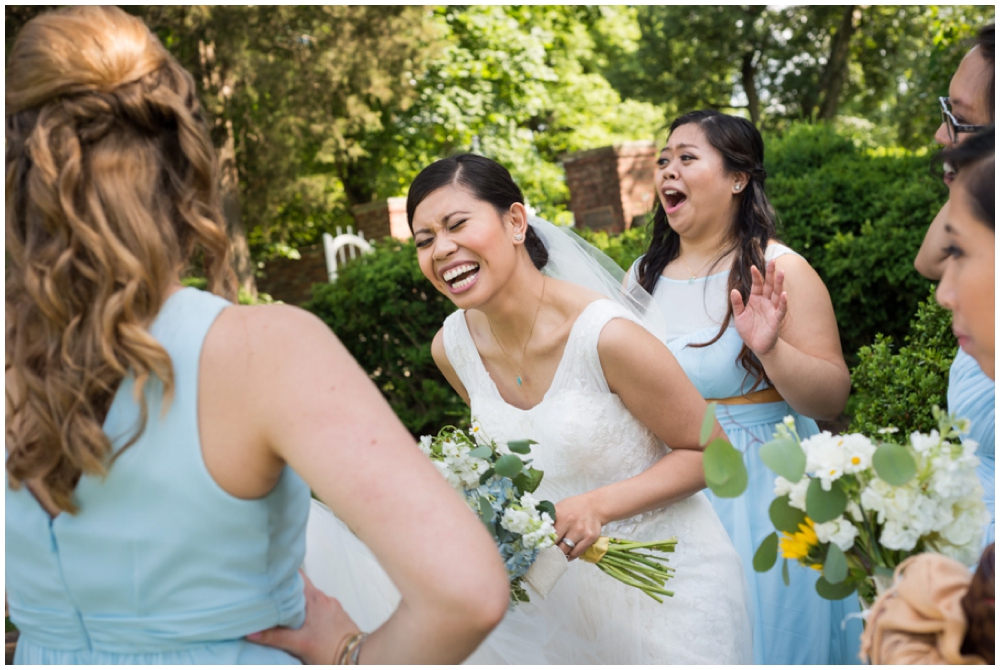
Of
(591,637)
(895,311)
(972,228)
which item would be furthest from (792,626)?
(895,311)

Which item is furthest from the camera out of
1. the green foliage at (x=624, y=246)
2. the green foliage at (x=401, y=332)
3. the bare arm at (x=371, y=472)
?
the green foliage at (x=401, y=332)

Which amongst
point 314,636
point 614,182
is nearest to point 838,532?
point 314,636

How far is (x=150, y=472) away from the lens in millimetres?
1388

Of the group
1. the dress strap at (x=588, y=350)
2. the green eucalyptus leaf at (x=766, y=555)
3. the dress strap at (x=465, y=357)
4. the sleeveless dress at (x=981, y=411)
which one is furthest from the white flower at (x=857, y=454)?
the dress strap at (x=465, y=357)

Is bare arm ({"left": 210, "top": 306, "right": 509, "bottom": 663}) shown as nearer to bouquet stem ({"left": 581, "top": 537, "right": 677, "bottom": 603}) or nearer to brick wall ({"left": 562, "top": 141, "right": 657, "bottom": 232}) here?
bouquet stem ({"left": 581, "top": 537, "right": 677, "bottom": 603})

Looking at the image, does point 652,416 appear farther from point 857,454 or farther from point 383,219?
point 383,219

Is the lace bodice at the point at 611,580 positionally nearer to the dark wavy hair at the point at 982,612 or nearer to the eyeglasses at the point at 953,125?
the eyeglasses at the point at 953,125

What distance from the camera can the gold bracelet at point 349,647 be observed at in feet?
5.08

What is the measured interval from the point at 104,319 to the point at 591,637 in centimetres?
204

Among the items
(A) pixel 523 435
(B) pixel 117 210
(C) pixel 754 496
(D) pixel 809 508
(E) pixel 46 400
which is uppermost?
(B) pixel 117 210

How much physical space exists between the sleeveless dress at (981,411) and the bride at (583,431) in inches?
29.2

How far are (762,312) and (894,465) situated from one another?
152 centimetres

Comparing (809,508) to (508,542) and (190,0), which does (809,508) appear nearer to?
(508,542)

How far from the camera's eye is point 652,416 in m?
2.76
